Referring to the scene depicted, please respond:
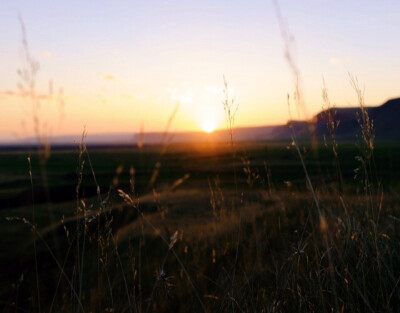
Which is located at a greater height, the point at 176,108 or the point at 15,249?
the point at 176,108

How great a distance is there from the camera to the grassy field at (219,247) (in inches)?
79.0

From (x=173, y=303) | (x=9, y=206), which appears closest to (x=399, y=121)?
(x=9, y=206)

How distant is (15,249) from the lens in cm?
1019

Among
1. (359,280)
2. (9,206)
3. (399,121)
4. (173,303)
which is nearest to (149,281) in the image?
(173,303)

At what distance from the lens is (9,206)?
1867cm

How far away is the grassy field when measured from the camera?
2.01 metres

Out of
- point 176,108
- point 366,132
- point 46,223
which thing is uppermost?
point 176,108

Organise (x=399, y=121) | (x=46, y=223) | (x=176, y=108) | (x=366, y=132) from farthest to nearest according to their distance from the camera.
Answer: (x=399, y=121)
(x=46, y=223)
(x=366, y=132)
(x=176, y=108)

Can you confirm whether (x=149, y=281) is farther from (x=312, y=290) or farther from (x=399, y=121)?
(x=399, y=121)

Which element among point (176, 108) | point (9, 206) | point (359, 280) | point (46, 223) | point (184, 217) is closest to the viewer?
point (176, 108)

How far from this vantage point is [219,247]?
505 centimetres

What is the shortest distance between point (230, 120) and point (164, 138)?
2.64 feet

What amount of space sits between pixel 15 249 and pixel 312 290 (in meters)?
9.52

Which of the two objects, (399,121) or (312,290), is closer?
(312,290)
